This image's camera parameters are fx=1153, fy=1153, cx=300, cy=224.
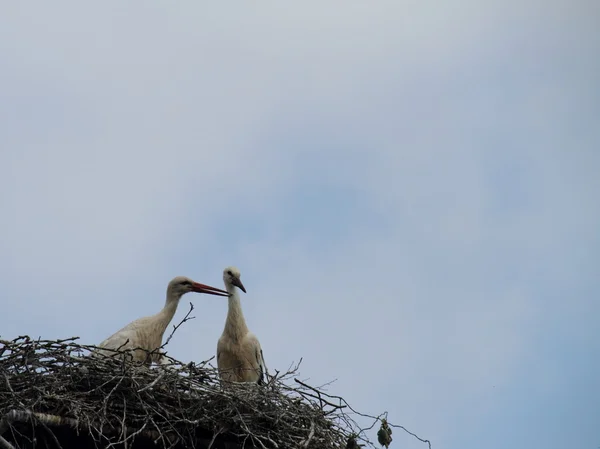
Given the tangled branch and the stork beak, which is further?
the stork beak

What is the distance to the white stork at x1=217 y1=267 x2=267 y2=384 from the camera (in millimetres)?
7871

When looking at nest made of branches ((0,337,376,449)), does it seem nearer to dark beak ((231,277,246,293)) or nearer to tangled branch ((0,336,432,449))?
tangled branch ((0,336,432,449))

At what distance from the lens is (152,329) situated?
Result: 7242 mm

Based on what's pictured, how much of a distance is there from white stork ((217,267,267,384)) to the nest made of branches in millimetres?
1537

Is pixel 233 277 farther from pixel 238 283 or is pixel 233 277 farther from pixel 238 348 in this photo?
pixel 238 348

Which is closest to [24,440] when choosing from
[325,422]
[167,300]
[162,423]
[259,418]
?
[162,423]

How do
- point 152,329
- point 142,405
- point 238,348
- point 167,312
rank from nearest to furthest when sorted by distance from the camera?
point 142,405, point 152,329, point 167,312, point 238,348

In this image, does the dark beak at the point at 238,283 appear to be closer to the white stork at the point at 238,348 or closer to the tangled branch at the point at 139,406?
the white stork at the point at 238,348

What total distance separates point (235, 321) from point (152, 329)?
0.97 m

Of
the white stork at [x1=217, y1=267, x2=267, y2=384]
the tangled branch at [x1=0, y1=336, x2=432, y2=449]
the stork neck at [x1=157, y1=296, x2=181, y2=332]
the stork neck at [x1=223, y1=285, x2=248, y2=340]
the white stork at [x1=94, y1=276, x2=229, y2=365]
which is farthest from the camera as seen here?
the stork neck at [x1=223, y1=285, x2=248, y2=340]

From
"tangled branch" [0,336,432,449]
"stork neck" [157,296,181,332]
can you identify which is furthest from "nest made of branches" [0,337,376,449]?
"stork neck" [157,296,181,332]

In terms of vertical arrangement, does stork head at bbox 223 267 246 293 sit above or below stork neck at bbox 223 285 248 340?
above

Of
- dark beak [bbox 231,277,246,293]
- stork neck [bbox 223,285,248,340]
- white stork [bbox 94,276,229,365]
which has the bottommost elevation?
white stork [bbox 94,276,229,365]

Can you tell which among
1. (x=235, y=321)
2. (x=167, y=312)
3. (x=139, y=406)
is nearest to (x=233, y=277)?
(x=235, y=321)
